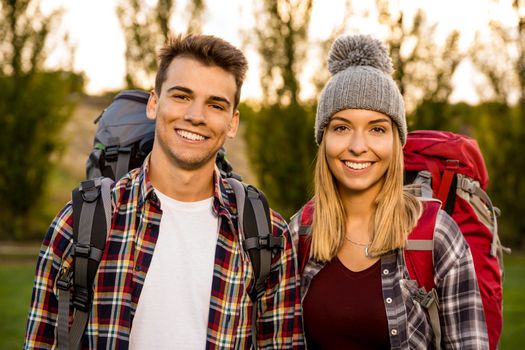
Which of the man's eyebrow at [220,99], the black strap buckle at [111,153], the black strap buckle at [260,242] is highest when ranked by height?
the man's eyebrow at [220,99]

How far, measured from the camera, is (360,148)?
9.61ft

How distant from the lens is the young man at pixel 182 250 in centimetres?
254

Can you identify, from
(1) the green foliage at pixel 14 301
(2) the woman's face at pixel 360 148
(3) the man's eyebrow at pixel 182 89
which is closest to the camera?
(3) the man's eyebrow at pixel 182 89

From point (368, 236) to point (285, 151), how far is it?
11.3m

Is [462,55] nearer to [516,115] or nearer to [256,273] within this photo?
[516,115]

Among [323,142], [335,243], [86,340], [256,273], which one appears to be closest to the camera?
[86,340]

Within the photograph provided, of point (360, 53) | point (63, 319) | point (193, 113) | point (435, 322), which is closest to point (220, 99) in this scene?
point (193, 113)

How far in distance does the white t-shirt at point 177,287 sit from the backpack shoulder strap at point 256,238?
137 mm

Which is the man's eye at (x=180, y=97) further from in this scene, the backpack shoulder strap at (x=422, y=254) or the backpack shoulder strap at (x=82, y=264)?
the backpack shoulder strap at (x=422, y=254)

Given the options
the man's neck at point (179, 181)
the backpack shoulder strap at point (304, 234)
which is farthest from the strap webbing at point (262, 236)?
the backpack shoulder strap at point (304, 234)

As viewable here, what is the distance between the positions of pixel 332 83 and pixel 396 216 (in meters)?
0.73

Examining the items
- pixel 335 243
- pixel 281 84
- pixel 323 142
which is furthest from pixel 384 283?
pixel 281 84

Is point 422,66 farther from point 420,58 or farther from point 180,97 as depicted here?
point 180,97

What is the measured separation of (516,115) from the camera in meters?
15.6
